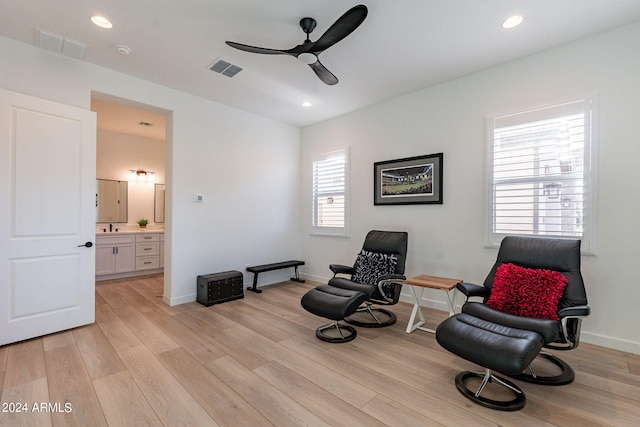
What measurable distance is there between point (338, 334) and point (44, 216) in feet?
10.2

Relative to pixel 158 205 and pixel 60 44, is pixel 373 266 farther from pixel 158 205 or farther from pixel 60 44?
pixel 158 205

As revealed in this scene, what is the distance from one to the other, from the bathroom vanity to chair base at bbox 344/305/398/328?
4.36 m

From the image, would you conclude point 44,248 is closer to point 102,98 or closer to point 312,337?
point 102,98

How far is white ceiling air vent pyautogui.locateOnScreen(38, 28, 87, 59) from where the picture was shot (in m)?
2.71

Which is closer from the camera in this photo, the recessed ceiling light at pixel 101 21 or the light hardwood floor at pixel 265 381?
the light hardwood floor at pixel 265 381

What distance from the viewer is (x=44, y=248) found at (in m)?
2.86

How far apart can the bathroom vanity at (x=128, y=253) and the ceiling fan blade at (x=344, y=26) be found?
5019 millimetres

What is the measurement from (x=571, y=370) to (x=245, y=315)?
3144mm

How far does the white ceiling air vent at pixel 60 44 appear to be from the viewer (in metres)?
2.71

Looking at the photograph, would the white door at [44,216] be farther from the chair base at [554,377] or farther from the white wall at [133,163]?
the chair base at [554,377]

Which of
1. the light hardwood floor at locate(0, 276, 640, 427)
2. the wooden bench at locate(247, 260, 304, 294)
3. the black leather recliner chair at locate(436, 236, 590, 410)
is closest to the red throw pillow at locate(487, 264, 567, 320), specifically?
the black leather recliner chair at locate(436, 236, 590, 410)

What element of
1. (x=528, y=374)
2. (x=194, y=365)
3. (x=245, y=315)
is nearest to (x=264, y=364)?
(x=194, y=365)

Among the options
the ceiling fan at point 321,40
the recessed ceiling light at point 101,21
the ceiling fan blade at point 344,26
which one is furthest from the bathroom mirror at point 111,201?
the ceiling fan blade at point 344,26

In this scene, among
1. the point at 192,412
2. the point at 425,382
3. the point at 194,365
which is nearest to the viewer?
the point at 192,412
